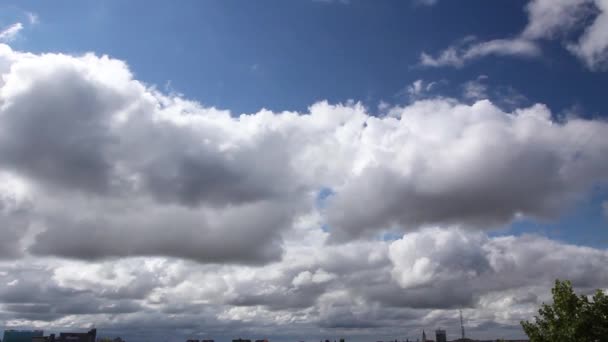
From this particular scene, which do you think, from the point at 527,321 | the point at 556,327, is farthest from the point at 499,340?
the point at 556,327

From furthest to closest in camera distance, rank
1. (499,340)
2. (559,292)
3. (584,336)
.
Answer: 1. (499,340)
2. (559,292)
3. (584,336)

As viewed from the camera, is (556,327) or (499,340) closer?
(556,327)

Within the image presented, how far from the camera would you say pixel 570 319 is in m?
67.9

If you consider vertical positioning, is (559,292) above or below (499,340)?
above

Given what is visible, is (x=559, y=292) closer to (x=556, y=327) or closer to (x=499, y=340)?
(x=556, y=327)

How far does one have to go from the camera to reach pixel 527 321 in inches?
2916

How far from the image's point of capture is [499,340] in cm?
8400

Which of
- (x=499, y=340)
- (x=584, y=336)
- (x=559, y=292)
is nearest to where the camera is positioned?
(x=584, y=336)

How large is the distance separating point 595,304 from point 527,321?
390 inches

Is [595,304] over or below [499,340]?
over

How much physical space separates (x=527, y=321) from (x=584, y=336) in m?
9.26

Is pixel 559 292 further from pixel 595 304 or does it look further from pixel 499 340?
pixel 499 340

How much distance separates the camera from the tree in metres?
65.6

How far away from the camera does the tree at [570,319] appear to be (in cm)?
6562
